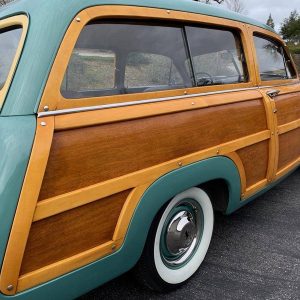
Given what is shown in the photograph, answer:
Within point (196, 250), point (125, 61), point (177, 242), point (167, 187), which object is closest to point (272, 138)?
point (196, 250)

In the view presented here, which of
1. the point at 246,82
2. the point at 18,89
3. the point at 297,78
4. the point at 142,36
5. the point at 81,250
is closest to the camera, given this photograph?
the point at 18,89

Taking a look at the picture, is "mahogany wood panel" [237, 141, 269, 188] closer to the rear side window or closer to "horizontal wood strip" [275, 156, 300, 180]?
"horizontal wood strip" [275, 156, 300, 180]

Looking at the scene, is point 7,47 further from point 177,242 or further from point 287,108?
point 287,108

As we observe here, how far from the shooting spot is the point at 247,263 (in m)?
2.58

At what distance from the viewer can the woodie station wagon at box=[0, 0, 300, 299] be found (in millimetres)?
1432

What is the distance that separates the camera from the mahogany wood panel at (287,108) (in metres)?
2.97

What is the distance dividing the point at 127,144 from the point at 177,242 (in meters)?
0.84

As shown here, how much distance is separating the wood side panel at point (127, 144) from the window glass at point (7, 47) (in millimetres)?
483

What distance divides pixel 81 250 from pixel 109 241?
0.15 m

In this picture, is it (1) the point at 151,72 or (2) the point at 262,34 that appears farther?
(2) the point at 262,34

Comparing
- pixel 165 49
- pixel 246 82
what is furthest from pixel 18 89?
pixel 246 82

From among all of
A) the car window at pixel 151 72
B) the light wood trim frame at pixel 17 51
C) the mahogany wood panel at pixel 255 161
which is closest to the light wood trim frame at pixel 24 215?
the light wood trim frame at pixel 17 51

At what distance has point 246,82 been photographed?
2719 millimetres

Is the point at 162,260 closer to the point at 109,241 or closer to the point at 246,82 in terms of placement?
the point at 109,241
